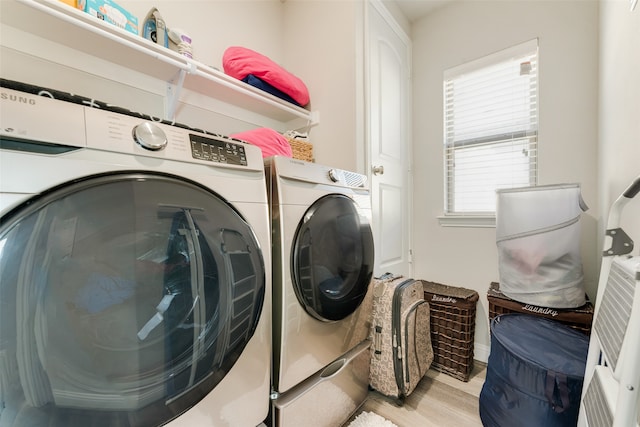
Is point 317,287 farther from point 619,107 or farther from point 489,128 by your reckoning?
point 489,128

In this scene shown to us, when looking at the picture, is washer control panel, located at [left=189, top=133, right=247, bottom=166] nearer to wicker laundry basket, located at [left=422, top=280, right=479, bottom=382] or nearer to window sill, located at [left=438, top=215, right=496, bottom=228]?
wicker laundry basket, located at [left=422, top=280, right=479, bottom=382]

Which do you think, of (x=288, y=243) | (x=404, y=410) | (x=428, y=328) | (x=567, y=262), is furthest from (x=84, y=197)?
(x=567, y=262)

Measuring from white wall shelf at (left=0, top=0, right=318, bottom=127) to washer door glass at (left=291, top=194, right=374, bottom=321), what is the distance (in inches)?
33.3

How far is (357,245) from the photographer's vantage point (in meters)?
1.06

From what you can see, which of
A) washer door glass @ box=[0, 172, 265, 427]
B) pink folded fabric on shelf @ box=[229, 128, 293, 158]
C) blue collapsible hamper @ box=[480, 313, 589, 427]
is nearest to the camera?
washer door glass @ box=[0, 172, 265, 427]

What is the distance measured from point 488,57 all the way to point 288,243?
195cm

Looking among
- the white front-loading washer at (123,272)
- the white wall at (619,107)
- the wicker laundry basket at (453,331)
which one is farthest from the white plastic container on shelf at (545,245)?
the white front-loading washer at (123,272)

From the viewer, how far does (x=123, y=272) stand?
0.49m

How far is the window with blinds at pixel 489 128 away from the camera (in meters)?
1.59

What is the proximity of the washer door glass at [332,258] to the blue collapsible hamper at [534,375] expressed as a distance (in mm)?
621

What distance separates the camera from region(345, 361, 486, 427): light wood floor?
1.13m

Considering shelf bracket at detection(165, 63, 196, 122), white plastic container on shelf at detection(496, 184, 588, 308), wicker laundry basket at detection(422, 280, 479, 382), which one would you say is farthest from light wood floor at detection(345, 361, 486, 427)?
shelf bracket at detection(165, 63, 196, 122)

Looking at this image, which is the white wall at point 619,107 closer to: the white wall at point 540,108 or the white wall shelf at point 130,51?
the white wall at point 540,108

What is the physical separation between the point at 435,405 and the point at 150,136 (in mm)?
1613
